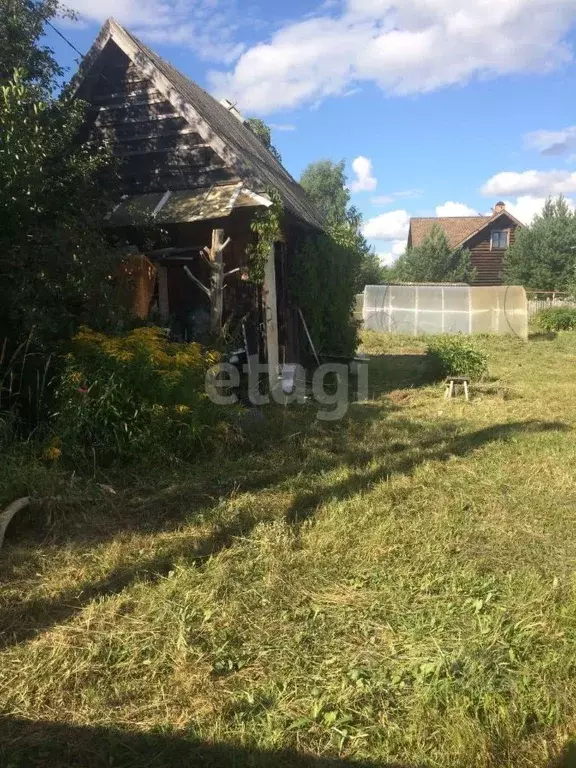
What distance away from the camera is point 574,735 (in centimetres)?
230

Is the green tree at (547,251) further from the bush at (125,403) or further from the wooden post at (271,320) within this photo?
the bush at (125,403)


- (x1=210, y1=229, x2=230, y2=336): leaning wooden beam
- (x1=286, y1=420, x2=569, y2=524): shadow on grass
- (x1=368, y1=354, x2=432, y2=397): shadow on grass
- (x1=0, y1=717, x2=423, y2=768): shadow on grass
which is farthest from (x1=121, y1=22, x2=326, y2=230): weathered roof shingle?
(x1=0, y1=717, x2=423, y2=768): shadow on grass

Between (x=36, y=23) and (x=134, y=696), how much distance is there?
7.48 meters

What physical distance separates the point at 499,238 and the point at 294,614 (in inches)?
1475

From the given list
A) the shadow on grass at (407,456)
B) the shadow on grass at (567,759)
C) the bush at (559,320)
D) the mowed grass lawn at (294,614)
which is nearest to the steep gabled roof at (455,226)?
the bush at (559,320)

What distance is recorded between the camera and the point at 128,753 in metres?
2.19

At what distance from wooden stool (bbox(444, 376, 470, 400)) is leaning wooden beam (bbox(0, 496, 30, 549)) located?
6561mm

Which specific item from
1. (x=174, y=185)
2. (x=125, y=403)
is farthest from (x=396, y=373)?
(x=125, y=403)

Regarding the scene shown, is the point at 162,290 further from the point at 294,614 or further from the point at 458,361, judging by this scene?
the point at 294,614

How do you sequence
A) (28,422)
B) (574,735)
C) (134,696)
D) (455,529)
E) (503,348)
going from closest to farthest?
(574,735) → (134,696) → (455,529) → (28,422) → (503,348)

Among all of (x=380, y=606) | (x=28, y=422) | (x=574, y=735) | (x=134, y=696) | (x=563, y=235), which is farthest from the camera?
(x=563, y=235)

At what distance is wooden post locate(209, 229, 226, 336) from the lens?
22.9 feet

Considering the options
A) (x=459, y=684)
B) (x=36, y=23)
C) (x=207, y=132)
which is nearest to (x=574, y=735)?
(x=459, y=684)

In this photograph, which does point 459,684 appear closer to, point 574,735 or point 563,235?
point 574,735
